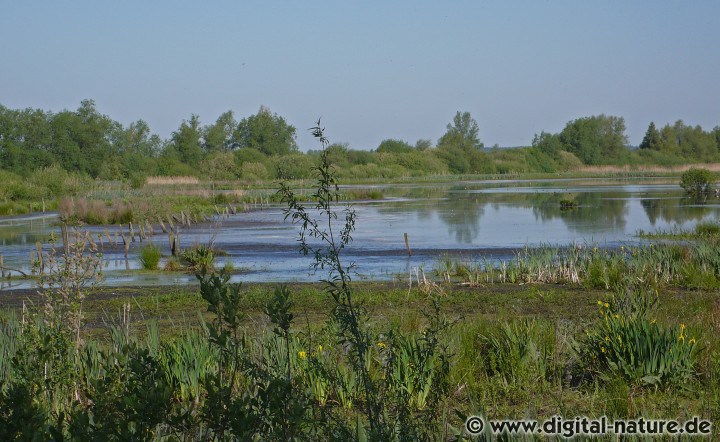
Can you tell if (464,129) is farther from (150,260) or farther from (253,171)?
(150,260)

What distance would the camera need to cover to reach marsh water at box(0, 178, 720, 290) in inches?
821

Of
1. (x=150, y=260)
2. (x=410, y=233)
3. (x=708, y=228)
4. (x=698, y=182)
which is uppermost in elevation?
(x=698, y=182)

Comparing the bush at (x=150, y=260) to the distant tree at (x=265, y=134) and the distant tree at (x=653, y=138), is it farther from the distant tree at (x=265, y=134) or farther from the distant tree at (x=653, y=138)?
the distant tree at (x=653, y=138)

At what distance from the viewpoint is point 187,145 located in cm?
9788

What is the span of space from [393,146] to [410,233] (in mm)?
100109

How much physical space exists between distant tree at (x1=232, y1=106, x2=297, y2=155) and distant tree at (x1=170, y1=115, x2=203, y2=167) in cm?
1454

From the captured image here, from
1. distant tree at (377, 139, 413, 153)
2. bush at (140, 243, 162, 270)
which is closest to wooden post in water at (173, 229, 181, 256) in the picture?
bush at (140, 243, 162, 270)

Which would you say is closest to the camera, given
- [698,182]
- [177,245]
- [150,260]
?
[150,260]

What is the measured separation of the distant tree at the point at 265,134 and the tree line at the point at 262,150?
0.13m

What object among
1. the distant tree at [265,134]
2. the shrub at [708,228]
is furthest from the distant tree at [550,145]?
the shrub at [708,228]

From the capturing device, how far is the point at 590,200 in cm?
4850

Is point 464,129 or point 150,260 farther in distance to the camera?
point 464,129

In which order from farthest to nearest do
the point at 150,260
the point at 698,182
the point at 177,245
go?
the point at 698,182 → the point at 177,245 → the point at 150,260

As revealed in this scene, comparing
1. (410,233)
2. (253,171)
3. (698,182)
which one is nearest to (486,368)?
(410,233)
